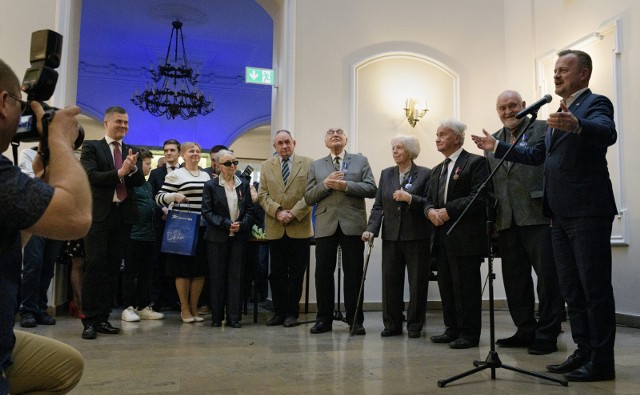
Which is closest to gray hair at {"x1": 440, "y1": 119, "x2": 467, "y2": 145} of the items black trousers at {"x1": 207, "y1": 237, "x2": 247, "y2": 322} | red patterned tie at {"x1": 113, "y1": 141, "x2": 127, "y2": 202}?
black trousers at {"x1": 207, "y1": 237, "x2": 247, "y2": 322}

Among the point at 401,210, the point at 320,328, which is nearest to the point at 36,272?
the point at 320,328

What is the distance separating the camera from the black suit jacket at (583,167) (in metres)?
2.49

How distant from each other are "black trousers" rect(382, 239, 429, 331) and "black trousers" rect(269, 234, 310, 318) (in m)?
0.68

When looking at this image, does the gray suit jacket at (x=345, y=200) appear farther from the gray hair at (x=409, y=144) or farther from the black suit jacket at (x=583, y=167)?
the black suit jacket at (x=583, y=167)

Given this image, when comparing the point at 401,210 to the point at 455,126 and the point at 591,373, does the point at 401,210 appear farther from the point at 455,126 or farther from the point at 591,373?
the point at 591,373

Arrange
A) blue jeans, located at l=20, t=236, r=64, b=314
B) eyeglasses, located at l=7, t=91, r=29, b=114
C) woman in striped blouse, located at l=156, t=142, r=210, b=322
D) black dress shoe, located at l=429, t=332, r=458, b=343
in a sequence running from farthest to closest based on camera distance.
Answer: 1. woman in striped blouse, located at l=156, t=142, r=210, b=322
2. blue jeans, located at l=20, t=236, r=64, b=314
3. black dress shoe, located at l=429, t=332, r=458, b=343
4. eyeglasses, located at l=7, t=91, r=29, b=114

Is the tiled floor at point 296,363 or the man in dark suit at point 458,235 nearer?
the tiled floor at point 296,363

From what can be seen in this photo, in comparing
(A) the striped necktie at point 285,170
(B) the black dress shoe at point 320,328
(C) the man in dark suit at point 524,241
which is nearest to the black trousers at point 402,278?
(B) the black dress shoe at point 320,328

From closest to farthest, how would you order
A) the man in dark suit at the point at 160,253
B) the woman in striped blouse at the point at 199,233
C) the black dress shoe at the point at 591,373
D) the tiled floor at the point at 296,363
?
the tiled floor at the point at 296,363
the black dress shoe at the point at 591,373
the woman in striped blouse at the point at 199,233
the man in dark suit at the point at 160,253

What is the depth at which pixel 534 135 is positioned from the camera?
11.0ft

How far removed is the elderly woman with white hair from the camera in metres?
3.75

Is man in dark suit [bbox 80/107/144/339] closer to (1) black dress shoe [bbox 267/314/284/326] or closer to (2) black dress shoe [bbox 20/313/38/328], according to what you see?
(2) black dress shoe [bbox 20/313/38/328]

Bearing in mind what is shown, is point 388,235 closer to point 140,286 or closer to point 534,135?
point 534,135

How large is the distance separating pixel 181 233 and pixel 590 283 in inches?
116
